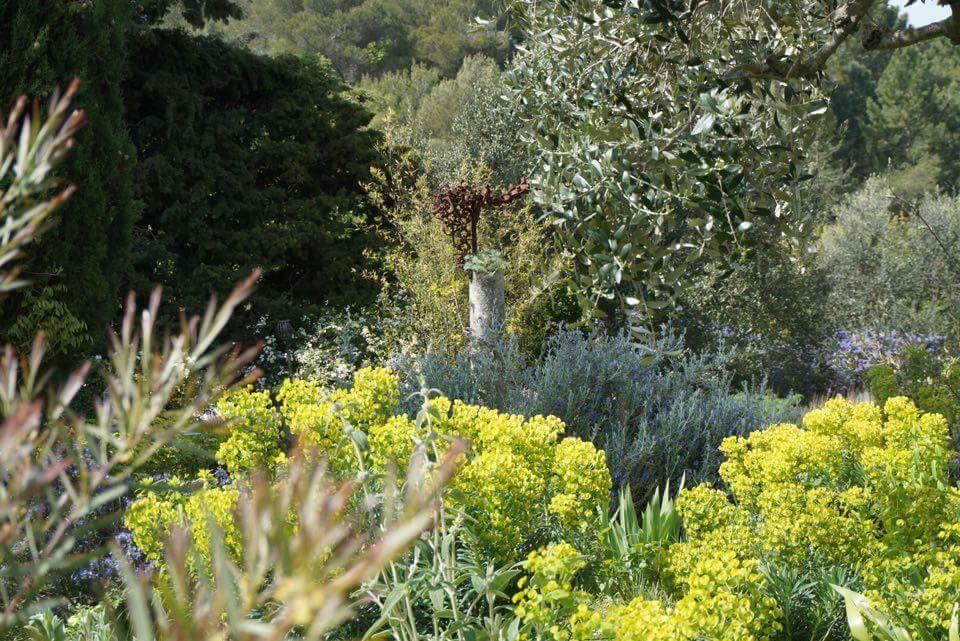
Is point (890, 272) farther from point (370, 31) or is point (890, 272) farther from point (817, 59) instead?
point (370, 31)

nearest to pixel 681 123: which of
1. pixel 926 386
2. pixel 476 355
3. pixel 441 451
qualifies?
pixel 441 451

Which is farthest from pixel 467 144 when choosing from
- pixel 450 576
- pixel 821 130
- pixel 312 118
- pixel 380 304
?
pixel 450 576

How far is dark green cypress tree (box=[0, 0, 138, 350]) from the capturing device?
4727 millimetres

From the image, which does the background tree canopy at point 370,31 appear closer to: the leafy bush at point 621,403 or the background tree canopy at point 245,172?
the background tree canopy at point 245,172

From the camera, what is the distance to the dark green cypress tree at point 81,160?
15.5ft

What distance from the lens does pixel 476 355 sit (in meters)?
4.79

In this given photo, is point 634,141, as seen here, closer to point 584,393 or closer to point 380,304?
point 584,393

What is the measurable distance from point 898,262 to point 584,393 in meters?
5.57

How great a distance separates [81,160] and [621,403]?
11.3ft

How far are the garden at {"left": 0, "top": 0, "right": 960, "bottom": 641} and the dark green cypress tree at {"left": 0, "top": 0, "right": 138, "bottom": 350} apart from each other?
2 centimetres

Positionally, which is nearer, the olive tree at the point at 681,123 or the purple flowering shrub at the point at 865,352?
the olive tree at the point at 681,123

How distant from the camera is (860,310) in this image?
8.19 m

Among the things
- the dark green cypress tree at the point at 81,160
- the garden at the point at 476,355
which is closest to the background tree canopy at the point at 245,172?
the garden at the point at 476,355

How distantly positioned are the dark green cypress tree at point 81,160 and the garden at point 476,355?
0.02 metres
